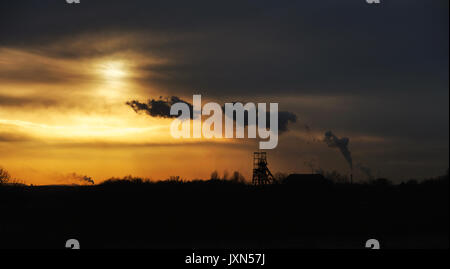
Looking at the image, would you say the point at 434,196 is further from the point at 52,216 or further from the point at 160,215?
the point at 52,216

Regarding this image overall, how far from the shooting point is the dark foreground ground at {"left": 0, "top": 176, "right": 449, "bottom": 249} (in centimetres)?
7638

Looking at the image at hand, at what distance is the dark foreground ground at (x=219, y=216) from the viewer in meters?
76.4

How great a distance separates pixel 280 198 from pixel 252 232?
21.9ft

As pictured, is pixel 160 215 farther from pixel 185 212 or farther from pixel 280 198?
pixel 280 198

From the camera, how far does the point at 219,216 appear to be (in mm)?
85312
